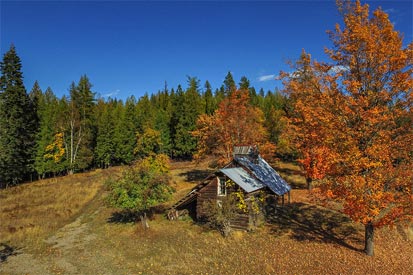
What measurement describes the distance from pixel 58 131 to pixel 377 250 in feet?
185

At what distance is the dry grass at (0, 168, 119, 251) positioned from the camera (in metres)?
24.9

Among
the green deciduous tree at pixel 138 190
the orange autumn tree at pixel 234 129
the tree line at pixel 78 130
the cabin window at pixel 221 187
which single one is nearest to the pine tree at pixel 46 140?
the tree line at pixel 78 130

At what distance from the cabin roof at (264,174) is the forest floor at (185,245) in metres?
2.51

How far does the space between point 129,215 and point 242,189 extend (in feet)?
42.9

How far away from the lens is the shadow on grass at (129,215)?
29008mm

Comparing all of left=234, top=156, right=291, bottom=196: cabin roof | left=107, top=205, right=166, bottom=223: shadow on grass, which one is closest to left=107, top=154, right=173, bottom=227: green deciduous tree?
left=107, top=205, right=166, bottom=223: shadow on grass

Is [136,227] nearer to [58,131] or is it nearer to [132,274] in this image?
[132,274]

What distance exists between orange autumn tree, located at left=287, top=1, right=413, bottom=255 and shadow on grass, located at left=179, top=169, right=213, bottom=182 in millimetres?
33012

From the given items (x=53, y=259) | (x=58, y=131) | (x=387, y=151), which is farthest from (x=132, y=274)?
(x=58, y=131)

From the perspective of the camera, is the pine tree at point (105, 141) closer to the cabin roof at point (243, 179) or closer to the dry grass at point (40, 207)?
the dry grass at point (40, 207)

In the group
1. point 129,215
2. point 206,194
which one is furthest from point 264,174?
point 129,215

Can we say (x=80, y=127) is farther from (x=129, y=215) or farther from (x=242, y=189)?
(x=242, y=189)

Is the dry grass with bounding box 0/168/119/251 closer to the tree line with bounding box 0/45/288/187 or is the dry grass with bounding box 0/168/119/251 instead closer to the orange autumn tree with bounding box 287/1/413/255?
the tree line with bounding box 0/45/288/187

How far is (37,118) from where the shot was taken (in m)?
55.3
